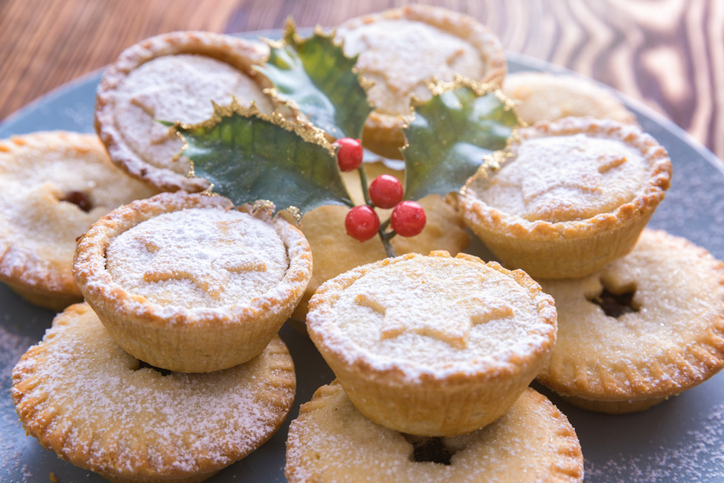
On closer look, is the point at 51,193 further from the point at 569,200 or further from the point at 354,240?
the point at 569,200

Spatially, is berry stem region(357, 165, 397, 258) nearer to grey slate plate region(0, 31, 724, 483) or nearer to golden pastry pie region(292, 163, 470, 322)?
golden pastry pie region(292, 163, 470, 322)

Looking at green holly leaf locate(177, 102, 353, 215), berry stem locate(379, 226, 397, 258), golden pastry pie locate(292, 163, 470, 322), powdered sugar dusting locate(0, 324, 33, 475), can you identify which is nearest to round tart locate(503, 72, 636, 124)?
golden pastry pie locate(292, 163, 470, 322)

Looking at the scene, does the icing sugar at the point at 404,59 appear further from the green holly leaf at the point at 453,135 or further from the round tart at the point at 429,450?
the round tart at the point at 429,450

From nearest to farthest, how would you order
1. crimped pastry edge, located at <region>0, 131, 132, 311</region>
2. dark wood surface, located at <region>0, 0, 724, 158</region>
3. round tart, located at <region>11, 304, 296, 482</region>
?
round tart, located at <region>11, 304, 296, 482</region>
crimped pastry edge, located at <region>0, 131, 132, 311</region>
dark wood surface, located at <region>0, 0, 724, 158</region>

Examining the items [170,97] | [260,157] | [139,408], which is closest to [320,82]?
[260,157]

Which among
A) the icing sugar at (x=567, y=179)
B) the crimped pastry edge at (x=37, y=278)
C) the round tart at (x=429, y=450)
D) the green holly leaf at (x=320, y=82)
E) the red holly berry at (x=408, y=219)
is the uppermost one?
the icing sugar at (x=567, y=179)

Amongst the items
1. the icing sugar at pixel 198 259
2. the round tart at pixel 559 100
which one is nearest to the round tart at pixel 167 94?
the icing sugar at pixel 198 259
